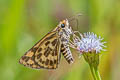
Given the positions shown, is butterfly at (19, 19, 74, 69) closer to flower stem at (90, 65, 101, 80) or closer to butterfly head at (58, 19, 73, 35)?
butterfly head at (58, 19, 73, 35)

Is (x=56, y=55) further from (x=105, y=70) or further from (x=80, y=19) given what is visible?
(x=80, y=19)

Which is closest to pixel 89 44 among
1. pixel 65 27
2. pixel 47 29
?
pixel 65 27

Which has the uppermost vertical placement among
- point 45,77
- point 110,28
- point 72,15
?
point 72,15

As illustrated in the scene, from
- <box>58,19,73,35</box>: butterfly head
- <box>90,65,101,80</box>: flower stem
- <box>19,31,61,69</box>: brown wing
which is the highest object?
<box>58,19,73,35</box>: butterfly head

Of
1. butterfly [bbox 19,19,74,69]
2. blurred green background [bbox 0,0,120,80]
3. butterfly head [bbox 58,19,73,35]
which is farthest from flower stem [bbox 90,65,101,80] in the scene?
blurred green background [bbox 0,0,120,80]

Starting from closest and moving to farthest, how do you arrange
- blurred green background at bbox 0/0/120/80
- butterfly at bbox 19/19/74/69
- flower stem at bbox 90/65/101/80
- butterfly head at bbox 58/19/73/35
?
flower stem at bbox 90/65/101/80
butterfly at bbox 19/19/74/69
butterfly head at bbox 58/19/73/35
blurred green background at bbox 0/0/120/80

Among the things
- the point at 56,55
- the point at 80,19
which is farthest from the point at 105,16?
the point at 56,55

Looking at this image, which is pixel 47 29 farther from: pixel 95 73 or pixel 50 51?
pixel 95 73
